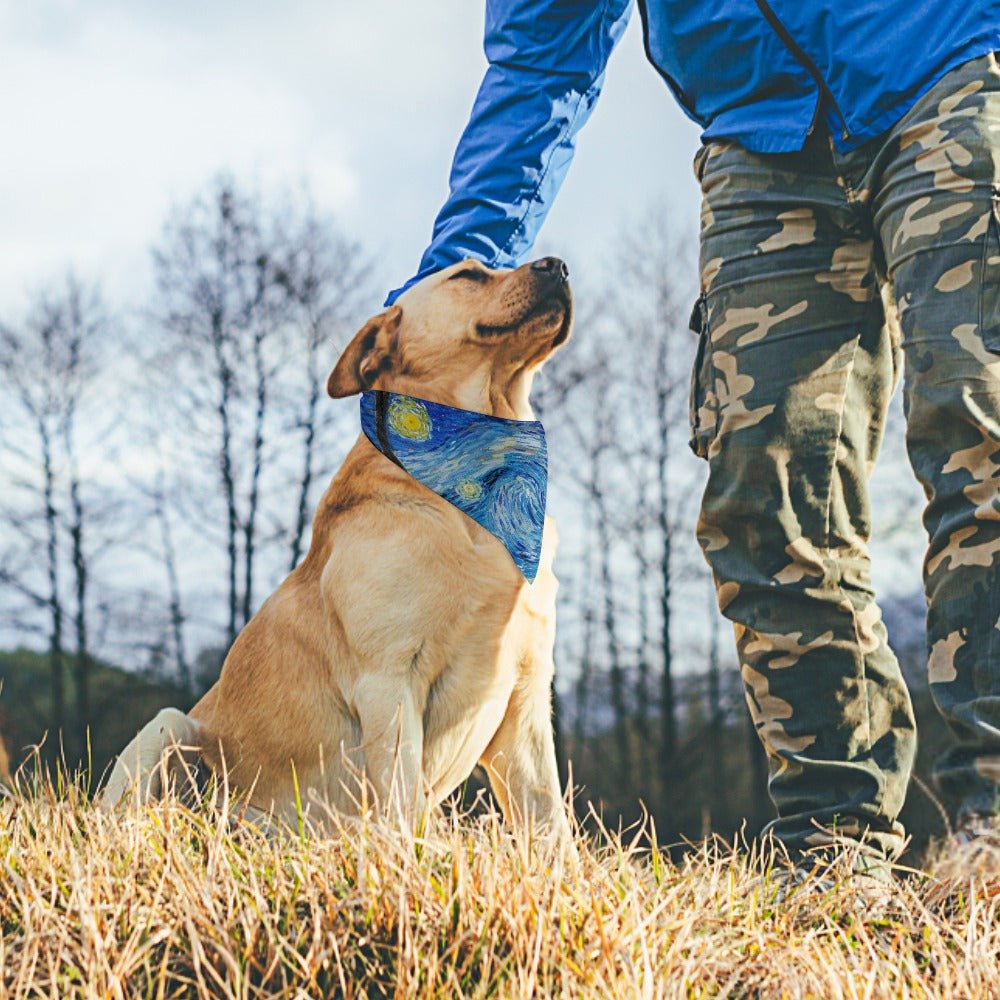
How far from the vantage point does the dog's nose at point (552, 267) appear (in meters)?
3.38

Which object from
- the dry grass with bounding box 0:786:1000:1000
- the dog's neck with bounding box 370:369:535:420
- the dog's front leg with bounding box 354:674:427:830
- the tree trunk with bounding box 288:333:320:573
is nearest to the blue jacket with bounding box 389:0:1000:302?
the dog's neck with bounding box 370:369:535:420

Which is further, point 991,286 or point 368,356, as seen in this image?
point 368,356

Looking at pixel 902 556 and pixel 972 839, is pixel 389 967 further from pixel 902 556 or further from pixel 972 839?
pixel 902 556

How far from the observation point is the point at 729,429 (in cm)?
270

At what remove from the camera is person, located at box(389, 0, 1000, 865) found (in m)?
2.31

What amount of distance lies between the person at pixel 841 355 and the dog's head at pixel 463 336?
0.61m

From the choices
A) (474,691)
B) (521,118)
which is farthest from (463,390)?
(474,691)

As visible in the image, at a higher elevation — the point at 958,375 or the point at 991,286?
the point at 991,286

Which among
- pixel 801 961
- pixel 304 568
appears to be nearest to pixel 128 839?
pixel 801 961

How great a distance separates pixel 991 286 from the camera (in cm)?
232

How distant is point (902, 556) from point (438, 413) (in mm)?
16283

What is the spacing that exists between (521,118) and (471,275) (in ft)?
1.53

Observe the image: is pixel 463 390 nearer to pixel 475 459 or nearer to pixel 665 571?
pixel 475 459

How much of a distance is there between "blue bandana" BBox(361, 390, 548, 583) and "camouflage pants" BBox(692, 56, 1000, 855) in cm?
52
